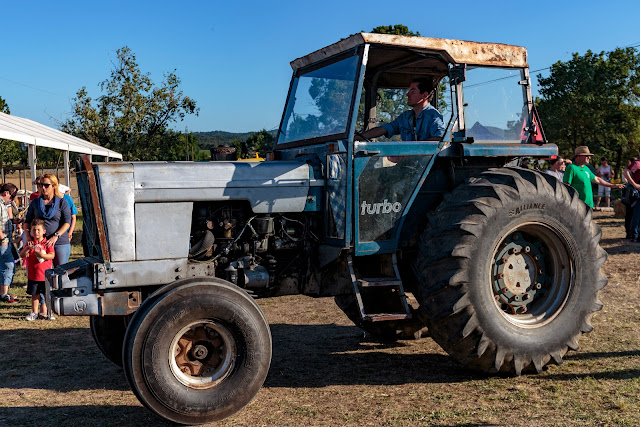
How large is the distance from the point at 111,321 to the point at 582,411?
12.5ft

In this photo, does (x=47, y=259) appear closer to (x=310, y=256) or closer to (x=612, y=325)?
(x=310, y=256)

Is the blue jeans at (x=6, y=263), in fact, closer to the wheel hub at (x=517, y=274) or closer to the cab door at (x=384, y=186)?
the cab door at (x=384, y=186)

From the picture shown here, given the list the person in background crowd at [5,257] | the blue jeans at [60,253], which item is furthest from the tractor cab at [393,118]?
the person in background crowd at [5,257]

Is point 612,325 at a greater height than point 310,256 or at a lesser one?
lesser

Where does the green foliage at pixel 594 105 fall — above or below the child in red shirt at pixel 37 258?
above

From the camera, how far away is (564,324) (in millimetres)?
5340

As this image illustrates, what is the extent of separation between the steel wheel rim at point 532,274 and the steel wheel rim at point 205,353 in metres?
2.28

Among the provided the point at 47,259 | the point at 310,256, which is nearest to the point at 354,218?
the point at 310,256

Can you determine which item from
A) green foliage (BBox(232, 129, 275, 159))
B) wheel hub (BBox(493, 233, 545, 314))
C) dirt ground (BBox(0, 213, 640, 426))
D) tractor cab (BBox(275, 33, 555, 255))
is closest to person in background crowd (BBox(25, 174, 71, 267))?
dirt ground (BBox(0, 213, 640, 426))

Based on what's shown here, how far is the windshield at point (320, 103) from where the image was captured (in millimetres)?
5277

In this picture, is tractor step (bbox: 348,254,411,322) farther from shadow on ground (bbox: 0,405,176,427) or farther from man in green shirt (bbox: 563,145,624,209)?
man in green shirt (bbox: 563,145,624,209)

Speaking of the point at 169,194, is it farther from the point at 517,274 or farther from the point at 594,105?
the point at 594,105

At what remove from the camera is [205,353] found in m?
4.48

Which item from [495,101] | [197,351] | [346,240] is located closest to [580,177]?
[495,101]
